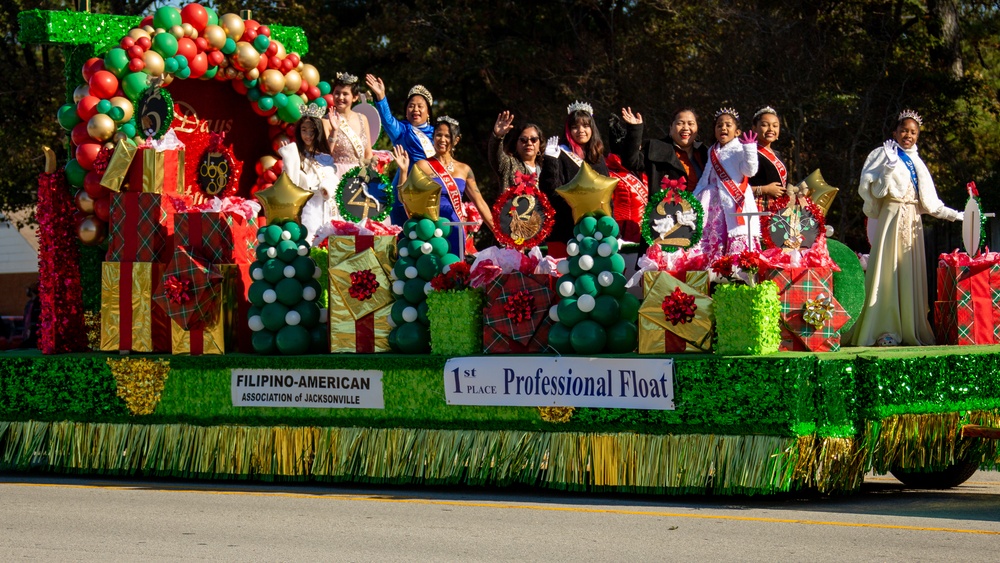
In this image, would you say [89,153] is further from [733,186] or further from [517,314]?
[733,186]

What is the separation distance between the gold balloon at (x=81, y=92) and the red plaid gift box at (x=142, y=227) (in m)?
0.93

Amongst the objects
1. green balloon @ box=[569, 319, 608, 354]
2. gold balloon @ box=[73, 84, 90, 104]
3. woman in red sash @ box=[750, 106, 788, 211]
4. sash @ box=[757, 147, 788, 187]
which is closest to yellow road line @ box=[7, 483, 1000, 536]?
green balloon @ box=[569, 319, 608, 354]

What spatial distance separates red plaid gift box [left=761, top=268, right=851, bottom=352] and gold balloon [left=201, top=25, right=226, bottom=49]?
579 cm

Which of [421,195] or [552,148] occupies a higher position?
[552,148]

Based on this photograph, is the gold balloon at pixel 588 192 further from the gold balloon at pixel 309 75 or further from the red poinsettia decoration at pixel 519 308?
the gold balloon at pixel 309 75

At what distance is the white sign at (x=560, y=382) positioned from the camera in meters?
9.48

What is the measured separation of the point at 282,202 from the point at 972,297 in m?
5.31

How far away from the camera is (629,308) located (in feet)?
32.9

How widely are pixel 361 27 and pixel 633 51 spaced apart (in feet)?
17.2

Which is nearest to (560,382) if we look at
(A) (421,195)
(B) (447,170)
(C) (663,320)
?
(C) (663,320)

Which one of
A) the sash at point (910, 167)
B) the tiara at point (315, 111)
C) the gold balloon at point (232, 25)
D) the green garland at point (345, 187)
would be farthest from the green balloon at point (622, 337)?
the gold balloon at point (232, 25)

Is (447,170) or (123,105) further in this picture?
(447,170)

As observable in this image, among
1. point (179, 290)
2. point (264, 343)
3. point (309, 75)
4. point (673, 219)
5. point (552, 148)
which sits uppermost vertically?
point (309, 75)

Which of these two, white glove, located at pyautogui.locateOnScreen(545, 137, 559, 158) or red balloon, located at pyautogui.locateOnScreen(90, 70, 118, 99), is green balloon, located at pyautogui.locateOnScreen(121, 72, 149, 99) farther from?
white glove, located at pyautogui.locateOnScreen(545, 137, 559, 158)
